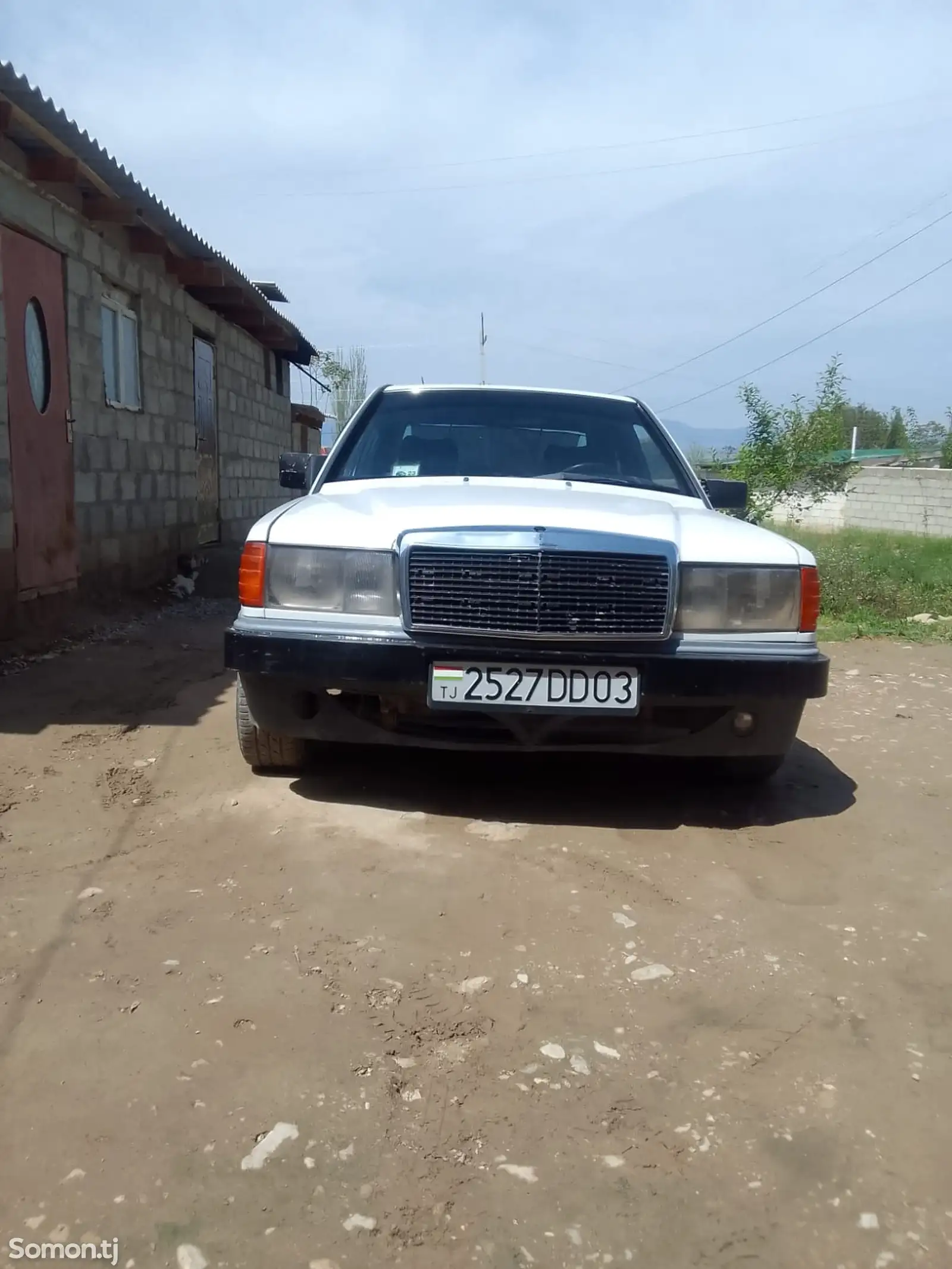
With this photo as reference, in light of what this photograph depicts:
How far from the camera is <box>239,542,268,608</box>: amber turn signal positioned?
10.1 feet

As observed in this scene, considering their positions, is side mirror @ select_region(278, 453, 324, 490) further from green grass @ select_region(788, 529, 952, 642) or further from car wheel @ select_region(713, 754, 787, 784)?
green grass @ select_region(788, 529, 952, 642)

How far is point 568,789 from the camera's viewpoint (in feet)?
11.6

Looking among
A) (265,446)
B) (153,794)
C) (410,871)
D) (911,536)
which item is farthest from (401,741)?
(911,536)

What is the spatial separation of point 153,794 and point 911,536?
20.3 meters

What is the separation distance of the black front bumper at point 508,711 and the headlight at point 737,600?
4.0 inches

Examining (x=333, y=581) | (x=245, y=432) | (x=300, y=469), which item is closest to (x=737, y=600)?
(x=333, y=581)

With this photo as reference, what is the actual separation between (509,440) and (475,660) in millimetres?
1567

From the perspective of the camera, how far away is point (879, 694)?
218 inches

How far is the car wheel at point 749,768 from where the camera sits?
344cm

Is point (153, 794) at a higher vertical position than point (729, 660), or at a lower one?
lower

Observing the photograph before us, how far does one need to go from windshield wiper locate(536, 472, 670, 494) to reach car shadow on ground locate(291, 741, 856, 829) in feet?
3.62

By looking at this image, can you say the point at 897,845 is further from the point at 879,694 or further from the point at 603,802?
the point at 879,694

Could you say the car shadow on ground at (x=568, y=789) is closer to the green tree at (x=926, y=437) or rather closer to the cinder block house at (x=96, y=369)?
the cinder block house at (x=96, y=369)

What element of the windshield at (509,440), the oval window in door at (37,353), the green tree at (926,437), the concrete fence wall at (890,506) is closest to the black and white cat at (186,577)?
the oval window in door at (37,353)
